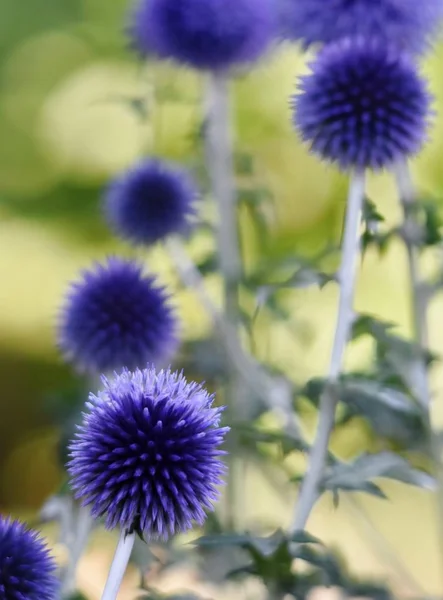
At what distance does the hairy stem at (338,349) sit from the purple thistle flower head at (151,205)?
10.9 inches

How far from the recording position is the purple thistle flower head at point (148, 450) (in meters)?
0.46

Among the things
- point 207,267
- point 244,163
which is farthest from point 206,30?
point 207,267

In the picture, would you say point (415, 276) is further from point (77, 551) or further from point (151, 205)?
point (77, 551)

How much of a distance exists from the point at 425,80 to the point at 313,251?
0.73m

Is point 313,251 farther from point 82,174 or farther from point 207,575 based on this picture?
point 207,575

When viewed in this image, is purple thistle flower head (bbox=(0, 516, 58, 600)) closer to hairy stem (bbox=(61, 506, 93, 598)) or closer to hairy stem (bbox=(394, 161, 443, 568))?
hairy stem (bbox=(61, 506, 93, 598))

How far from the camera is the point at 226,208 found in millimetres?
983

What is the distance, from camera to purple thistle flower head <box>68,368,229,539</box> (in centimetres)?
46

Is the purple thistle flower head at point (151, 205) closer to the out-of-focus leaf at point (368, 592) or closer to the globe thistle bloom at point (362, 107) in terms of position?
the globe thistle bloom at point (362, 107)

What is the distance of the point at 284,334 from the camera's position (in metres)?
1.45

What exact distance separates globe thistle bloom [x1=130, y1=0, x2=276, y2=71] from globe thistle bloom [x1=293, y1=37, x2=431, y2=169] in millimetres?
270

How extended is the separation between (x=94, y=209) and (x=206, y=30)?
0.57 metres

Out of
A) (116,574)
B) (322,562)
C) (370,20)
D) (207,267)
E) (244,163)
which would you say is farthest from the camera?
(244,163)

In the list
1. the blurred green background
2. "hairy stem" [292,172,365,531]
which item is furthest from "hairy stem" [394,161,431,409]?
the blurred green background
